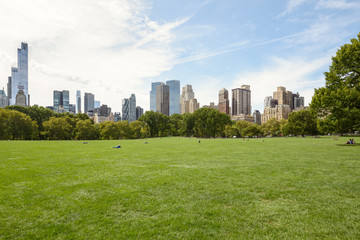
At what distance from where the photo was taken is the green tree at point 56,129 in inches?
2945

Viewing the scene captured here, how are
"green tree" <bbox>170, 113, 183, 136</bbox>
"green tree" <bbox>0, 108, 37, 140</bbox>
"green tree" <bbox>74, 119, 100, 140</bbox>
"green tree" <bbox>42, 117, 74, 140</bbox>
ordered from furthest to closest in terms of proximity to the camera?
1. "green tree" <bbox>170, 113, 183, 136</bbox>
2. "green tree" <bbox>74, 119, 100, 140</bbox>
3. "green tree" <bbox>42, 117, 74, 140</bbox>
4. "green tree" <bbox>0, 108, 37, 140</bbox>

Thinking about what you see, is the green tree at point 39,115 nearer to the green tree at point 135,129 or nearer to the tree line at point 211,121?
the tree line at point 211,121

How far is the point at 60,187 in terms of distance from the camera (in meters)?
8.47

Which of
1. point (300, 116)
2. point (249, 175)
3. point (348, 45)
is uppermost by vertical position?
point (348, 45)

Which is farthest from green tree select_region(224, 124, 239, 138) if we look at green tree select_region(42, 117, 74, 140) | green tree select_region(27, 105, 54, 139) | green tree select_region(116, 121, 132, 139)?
green tree select_region(27, 105, 54, 139)

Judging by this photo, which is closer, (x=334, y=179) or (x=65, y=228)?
(x=65, y=228)

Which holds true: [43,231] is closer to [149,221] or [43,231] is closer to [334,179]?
[149,221]

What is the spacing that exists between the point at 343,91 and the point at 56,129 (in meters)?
86.3

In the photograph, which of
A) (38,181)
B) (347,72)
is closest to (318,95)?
(347,72)

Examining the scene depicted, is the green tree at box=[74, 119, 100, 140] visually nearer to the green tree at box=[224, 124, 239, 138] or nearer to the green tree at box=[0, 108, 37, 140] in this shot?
the green tree at box=[0, 108, 37, 140]

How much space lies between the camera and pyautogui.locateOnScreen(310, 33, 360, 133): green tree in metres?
26.0

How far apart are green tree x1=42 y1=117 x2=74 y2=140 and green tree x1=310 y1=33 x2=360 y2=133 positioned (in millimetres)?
81676

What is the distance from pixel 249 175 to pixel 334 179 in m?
3.94

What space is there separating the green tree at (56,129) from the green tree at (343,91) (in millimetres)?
81676
